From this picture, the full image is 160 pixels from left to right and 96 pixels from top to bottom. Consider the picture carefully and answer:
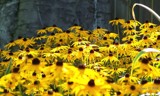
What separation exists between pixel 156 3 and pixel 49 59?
264 cm

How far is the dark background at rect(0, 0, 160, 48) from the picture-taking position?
5.57 metres

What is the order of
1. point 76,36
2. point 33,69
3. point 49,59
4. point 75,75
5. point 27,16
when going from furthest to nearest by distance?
point 27,16 → point 76,36 → point 49,59 → point 33,69 → point 75,75

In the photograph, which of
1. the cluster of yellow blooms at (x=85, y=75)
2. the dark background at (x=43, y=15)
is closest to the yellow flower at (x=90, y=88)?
the cluster of yellow blooms at (x=85, y=75)

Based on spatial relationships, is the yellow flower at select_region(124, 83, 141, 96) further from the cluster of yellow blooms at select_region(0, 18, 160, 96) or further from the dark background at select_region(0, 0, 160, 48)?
the dark background at select_region(0, 0, 160, 48)

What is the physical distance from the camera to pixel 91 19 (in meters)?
5.75

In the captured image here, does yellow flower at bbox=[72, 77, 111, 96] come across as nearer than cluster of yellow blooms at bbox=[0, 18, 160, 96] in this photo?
Yes

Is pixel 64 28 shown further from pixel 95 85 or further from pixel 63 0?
pixel 95 85

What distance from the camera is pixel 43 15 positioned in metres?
5.61

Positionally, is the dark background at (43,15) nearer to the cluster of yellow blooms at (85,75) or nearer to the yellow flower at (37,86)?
the cluster of yellow blooms at (85,75)

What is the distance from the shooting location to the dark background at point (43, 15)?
18.3 ft

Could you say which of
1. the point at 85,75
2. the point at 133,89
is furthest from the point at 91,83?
the point at 133,89

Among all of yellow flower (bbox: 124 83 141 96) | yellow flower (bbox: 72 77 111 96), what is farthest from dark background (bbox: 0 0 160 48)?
yellow flower (bbox: 72 77 111 96)

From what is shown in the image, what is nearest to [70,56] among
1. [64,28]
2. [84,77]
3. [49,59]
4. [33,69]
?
[49,59]

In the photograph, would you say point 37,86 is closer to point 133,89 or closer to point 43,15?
point 133,89
